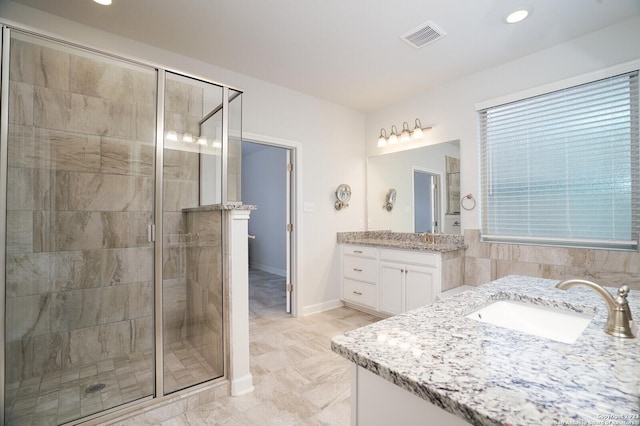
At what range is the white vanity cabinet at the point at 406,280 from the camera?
288 cm

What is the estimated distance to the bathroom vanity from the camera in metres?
2.89

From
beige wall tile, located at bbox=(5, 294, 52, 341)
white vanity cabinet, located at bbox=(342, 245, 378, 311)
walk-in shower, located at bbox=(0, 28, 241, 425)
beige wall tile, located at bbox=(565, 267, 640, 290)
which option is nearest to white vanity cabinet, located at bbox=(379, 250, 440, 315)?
white vanity cabinet, located at bbox=(342, 245, 378, 311)

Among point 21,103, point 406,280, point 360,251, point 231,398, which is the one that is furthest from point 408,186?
point 21,103

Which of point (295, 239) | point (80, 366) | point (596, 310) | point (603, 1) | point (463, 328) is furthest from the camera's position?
point (295, 239)

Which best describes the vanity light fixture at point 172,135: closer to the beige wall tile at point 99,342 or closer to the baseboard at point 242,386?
the beige wall tile at point 99,342

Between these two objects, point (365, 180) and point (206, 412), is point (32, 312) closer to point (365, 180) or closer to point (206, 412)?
point (206, 412)

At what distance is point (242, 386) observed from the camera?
199 centimetres

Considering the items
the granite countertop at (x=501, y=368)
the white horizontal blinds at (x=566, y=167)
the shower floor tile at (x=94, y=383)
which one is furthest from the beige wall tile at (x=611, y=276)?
the shower floor tile at (x=94, y=383)

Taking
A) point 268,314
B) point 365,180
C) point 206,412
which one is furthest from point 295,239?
point 206,412

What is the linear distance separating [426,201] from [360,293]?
53.7 inches

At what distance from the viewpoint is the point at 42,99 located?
81.8 inches

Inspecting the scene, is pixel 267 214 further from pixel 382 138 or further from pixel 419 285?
pixel 419 285

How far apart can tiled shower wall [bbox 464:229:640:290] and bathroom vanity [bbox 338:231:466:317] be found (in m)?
0.13

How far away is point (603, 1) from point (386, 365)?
288 centimetres
